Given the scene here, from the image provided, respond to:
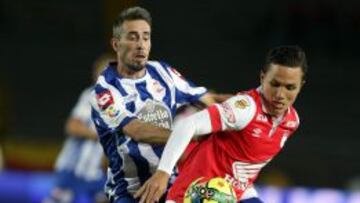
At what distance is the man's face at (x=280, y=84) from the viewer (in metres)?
4.48

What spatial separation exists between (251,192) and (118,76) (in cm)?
83

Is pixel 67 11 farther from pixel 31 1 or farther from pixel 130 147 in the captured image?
pixel 130 147

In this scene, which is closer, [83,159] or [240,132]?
[240,132]

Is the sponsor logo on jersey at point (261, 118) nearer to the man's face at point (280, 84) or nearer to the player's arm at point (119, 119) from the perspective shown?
the man's face at point (280, 84)

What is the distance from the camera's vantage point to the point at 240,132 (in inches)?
180

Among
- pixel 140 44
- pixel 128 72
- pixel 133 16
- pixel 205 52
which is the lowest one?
pixel 205 52

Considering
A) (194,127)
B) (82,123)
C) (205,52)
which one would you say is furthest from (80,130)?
(205,52)

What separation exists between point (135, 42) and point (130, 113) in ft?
1.09

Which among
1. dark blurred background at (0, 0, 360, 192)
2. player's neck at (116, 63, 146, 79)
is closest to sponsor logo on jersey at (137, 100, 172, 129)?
player's neck at (116, 63, 146, 79)

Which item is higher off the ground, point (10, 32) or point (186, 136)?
point (186, 136)

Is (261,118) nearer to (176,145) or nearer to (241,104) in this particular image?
(241,104)

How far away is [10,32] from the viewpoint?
18672 mm

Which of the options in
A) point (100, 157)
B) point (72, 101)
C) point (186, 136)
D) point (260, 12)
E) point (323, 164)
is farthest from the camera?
point (260, 12)

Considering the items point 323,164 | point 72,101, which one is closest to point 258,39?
point 72,101
